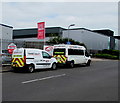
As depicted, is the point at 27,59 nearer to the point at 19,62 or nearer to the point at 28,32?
the point at 19,62

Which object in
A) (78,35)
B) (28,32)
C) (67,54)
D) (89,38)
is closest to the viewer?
(67,54)

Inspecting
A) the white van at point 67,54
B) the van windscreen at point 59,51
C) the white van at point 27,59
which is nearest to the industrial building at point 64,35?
the van windscreen at point 59,51

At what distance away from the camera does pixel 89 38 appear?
49.5 meters

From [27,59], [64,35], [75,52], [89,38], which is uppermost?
[64,35]

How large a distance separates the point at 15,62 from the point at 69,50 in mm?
6147

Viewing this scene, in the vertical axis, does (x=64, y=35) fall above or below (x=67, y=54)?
above

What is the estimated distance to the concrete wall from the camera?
46.3m

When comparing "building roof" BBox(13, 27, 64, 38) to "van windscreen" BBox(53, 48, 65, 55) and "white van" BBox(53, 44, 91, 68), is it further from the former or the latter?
"van windscreen" BBox(53, 48, 65, 55)

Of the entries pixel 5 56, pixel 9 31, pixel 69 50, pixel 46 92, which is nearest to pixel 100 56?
pixel 9 31

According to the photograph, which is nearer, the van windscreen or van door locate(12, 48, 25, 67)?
van door locate(12, 48, 25, 67)

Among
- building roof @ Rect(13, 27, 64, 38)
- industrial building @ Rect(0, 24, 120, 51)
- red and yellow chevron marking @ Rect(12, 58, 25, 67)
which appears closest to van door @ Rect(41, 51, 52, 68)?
red and yellow chevron marking @ Rect(12, 58, 25, 67)

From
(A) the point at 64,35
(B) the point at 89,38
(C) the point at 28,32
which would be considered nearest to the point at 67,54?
(A) the point at 64,35

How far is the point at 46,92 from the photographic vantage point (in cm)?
707

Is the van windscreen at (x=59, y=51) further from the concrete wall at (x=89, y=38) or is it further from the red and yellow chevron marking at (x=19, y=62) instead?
the concrete wall at (x=89, y=38)
